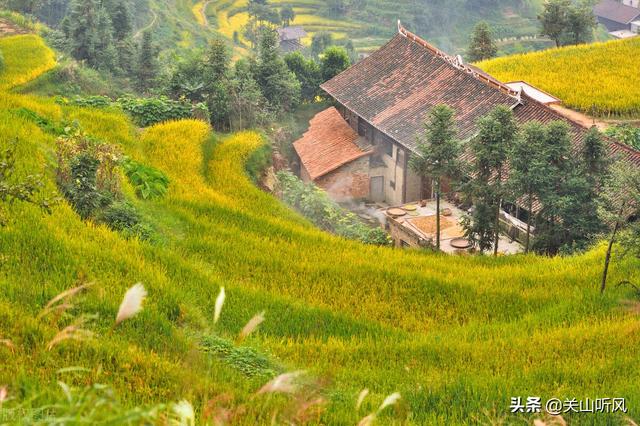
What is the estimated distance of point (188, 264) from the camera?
10164 mm

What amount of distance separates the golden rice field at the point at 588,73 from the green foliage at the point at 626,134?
288cm

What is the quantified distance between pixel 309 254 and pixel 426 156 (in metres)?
3.79

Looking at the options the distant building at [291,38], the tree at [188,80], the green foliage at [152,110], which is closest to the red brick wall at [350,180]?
the tree at [188,80]

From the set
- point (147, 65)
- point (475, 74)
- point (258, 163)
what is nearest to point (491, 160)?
point (258, 163)

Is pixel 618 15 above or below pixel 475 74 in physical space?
below

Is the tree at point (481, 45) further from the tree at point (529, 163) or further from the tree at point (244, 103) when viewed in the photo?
the tree at point (529, 163)

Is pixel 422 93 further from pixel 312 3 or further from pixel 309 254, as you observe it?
pixel 312 3

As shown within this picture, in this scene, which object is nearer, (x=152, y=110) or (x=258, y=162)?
(x=258, y=162)

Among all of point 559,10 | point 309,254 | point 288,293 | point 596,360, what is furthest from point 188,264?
point 559,10

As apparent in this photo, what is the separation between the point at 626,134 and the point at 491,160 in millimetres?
7919

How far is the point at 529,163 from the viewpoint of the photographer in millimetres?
14273

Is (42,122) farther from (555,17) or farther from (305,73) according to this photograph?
(555,17)

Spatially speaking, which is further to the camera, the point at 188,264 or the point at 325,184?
the point at 325,184

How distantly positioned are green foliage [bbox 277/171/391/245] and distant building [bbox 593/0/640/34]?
59.2 m
